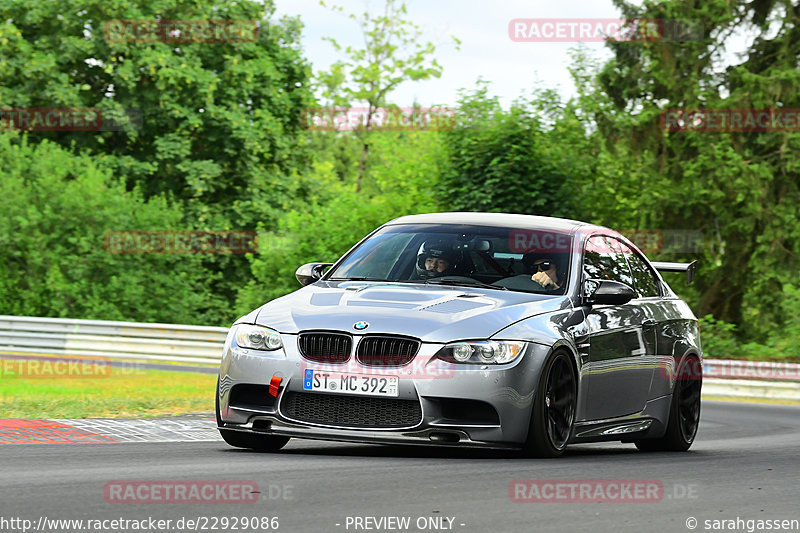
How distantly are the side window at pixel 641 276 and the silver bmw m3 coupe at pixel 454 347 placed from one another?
305mm

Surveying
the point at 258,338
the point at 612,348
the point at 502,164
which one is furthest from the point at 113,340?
the point at 258,338

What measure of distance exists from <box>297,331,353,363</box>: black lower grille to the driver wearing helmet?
1.38 meters

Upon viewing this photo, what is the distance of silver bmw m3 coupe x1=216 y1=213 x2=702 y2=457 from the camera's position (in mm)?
8070

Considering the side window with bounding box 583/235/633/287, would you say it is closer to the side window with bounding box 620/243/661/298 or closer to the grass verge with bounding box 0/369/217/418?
the side window with bounding box 620/243/661/298

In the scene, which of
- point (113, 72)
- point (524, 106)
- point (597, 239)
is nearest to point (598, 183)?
point (524, 106)

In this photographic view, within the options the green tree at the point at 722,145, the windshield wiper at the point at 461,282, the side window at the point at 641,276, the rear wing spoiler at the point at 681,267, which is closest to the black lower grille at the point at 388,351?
the windshield wiper at the point at 461,282

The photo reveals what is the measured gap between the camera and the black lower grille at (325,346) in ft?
26.7

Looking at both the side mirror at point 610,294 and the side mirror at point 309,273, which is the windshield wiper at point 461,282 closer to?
the side mirror at point 610,294

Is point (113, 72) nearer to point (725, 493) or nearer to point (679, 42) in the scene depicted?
point (679, 42)

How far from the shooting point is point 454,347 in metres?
8.05

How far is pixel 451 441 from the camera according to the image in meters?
8.16

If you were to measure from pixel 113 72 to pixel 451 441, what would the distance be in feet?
111

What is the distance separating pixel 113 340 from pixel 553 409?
20.3m

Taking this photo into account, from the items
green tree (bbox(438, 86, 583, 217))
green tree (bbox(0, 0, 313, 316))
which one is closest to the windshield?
green tree (bbox(438, 86, 583, 217))
